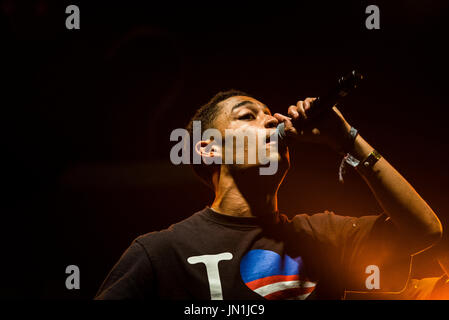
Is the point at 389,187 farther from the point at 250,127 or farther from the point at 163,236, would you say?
the point at 163,236

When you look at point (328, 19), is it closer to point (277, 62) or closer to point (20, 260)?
point (277, 62)

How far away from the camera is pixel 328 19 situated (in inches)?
95.1

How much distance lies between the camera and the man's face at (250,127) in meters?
1.53

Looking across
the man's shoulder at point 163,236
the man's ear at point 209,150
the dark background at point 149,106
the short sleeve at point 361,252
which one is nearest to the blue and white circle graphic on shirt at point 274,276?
the short sleeve at point 361,252

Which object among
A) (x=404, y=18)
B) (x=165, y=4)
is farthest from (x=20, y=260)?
(x=404, y=18)

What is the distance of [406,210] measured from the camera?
129 cm

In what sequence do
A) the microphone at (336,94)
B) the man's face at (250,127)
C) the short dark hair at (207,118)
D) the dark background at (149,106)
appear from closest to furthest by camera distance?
the microphone at (336,94) < the man's face at (250,127) < the short dark hair at (207,118) < the dark background at (149,106)

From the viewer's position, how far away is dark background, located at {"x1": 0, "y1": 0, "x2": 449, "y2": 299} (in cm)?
229

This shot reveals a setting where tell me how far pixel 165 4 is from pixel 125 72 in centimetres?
59

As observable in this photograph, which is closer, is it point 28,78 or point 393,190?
point 393,190

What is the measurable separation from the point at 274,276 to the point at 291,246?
154mm

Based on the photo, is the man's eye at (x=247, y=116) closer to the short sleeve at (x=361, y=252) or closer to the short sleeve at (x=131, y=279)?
the short sleeve at (x=361, y=252)

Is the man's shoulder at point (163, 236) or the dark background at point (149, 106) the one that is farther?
the dark background at point (149, 106)

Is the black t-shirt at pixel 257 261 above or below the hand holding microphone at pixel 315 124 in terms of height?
below
